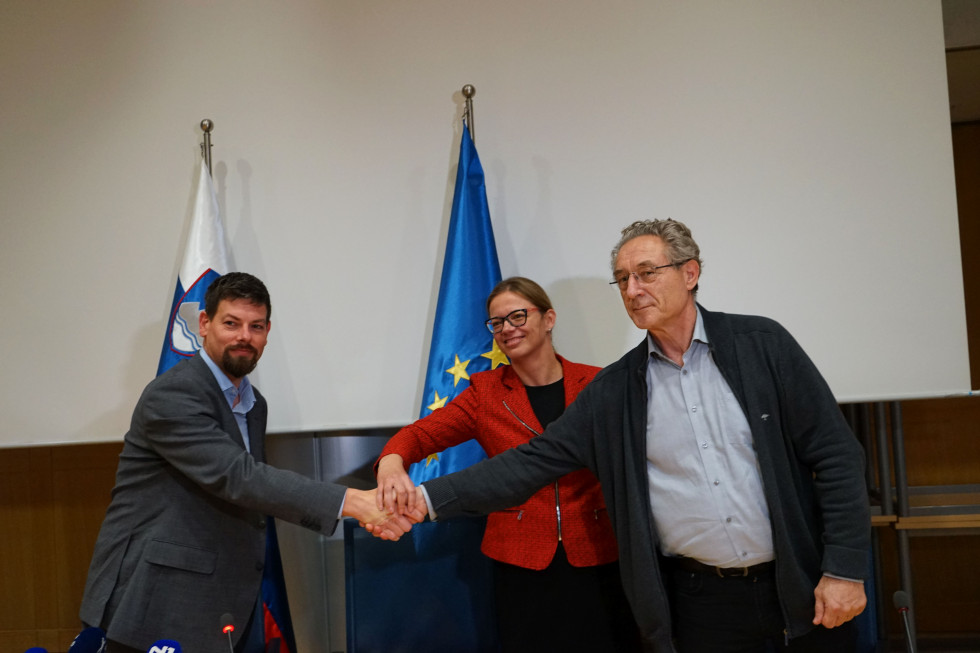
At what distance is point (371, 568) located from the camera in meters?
2.69

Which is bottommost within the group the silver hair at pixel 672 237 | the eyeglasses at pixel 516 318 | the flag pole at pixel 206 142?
the eyeglasses at pixel 516 318

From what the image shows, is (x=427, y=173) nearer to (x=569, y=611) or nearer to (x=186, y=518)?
(x=186, y=518)

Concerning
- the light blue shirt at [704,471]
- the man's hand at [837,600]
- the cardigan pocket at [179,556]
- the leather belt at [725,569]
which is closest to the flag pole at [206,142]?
the cardigan pocket at [179,556]

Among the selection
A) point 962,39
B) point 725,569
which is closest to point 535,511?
point 725,569

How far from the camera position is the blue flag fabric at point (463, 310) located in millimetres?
2920

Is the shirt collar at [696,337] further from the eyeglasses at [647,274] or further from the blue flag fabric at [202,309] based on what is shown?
the blue flag fabric at [202,309]

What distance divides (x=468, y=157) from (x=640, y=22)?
0.91m

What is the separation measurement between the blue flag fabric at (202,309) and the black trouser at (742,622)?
1.70m

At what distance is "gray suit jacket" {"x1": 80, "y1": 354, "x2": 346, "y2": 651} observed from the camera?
2.28 metres

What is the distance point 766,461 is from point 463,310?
4.58 feet

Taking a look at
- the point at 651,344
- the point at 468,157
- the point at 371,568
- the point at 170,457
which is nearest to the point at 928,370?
the point at 651,344

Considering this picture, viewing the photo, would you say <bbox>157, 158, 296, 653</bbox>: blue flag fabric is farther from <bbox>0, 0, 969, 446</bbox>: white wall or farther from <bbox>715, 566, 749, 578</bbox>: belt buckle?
<bbox>715, 566, 749, 578</bbox>: belt buckle

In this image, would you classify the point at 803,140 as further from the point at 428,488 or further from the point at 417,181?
the point at 428,488

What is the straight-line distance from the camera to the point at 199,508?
93.4 inches
